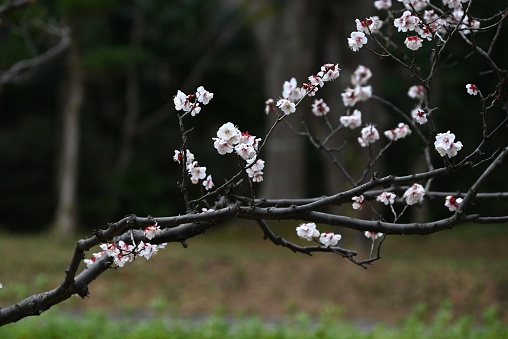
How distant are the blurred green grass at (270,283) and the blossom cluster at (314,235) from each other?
460cm

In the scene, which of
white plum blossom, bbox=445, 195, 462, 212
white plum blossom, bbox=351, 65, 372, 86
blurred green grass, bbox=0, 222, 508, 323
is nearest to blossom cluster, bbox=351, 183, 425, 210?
white plum blossom, bbox=445, 195, 462, 212

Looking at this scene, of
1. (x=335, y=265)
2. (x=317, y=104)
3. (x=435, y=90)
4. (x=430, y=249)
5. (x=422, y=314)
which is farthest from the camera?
(x=435, y=90)

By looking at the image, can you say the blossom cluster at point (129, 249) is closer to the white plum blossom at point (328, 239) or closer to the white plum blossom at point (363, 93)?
the white plum blossom at point (328, 239)

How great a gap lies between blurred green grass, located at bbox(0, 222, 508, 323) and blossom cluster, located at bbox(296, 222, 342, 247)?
4.60 m

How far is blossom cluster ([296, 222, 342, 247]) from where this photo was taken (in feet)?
9.84

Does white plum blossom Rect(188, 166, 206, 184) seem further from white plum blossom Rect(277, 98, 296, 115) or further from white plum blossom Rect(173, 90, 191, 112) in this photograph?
white plum blossom Rect(277, 98, 296, 115)

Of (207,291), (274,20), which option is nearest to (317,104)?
(207,291)

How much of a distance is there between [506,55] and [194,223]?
527 inches

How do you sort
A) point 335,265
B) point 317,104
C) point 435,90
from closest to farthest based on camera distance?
point 317,104 → point 335,265 → point 435,90

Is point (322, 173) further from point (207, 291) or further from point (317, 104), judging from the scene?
point (317, 104)

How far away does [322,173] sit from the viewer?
18609 mm

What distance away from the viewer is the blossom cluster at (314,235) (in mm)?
3000

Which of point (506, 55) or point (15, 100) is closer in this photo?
point (506, 55)

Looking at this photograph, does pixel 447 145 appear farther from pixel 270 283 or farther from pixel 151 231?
pixel 270 283
